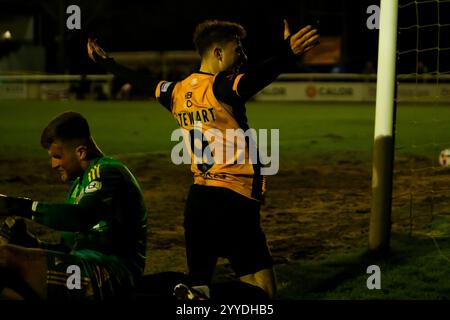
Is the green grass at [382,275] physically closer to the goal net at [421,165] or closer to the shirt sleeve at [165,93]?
the goal net at [421,165]

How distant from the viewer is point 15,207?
3.63 m

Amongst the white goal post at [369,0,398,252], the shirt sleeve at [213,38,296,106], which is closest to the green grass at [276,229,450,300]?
the white goal post at [369,0,398,252]

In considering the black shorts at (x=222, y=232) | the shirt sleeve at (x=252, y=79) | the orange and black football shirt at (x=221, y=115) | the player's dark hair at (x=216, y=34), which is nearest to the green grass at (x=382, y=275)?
the black shorts at (x=222, y=232)

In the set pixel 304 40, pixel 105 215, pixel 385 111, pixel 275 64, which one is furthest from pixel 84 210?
pixel 385 111

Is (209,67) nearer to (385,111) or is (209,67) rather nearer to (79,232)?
(79,232)

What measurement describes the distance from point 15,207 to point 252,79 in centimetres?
139

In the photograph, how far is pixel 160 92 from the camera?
4.63 m

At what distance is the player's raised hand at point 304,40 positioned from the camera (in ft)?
12.7

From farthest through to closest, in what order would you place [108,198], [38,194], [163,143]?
[163,143]
[38,194]
[108,198]

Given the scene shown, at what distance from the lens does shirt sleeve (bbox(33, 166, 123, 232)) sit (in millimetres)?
3637
